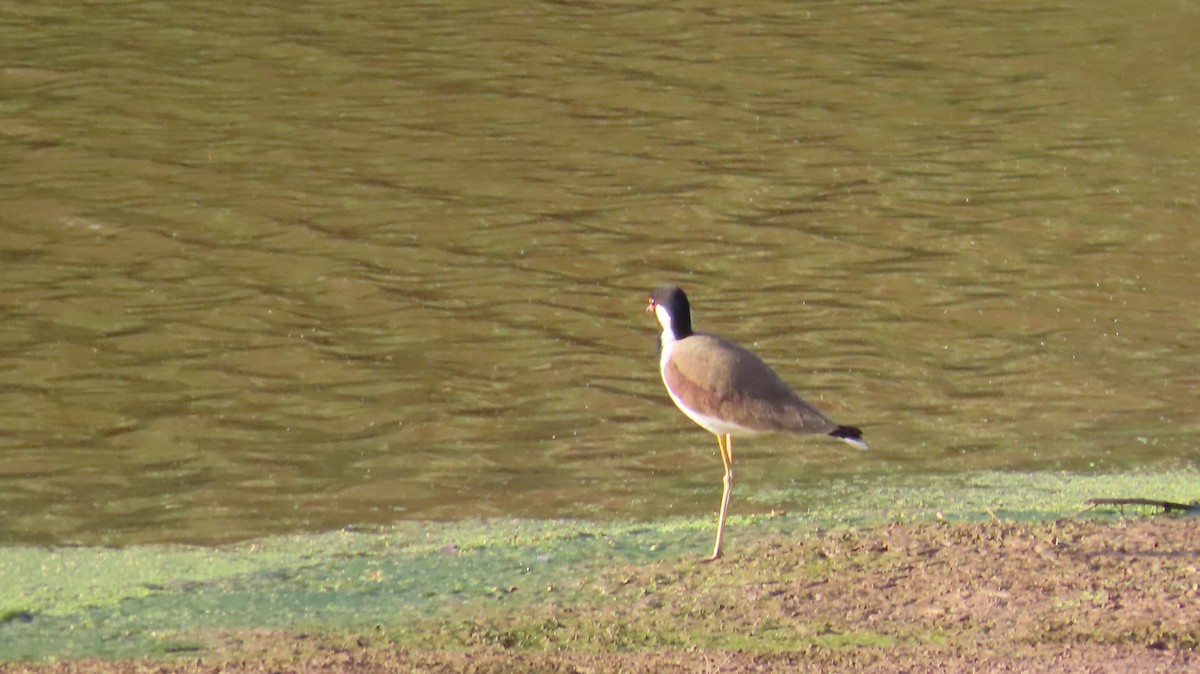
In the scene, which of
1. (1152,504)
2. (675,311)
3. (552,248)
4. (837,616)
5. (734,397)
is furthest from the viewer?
(552,248)

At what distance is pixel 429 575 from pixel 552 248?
5165 mm

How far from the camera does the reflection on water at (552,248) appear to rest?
848cm

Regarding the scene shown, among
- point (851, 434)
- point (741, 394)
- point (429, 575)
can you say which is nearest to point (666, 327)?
point (741, 394)

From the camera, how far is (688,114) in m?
15.0

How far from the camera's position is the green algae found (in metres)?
6.21

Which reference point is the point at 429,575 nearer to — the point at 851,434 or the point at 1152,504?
the point at 851,434

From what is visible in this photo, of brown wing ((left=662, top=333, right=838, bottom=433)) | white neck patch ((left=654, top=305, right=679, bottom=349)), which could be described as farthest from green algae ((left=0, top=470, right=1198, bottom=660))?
white neck patch ((left=654, top=305, right=679, bottom=349))

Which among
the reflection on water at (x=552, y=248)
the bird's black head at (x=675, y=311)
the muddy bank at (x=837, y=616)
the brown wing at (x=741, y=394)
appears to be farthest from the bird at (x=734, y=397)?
the reflection on water at (x=552, y=248)

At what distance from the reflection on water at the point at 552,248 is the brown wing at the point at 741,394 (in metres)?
0.79

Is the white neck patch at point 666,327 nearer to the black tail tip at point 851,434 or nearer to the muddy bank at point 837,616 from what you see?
the black tail tip at point 851,434

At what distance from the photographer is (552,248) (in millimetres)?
11836

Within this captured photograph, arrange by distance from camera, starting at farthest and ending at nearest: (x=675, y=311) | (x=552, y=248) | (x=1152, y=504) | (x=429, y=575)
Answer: (x=552, y=248)
(x=675, y=311)
(x=1152, y=504)
(x=429, y=575)

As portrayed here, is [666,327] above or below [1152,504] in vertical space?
above

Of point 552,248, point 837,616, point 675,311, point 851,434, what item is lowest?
point 552,248
